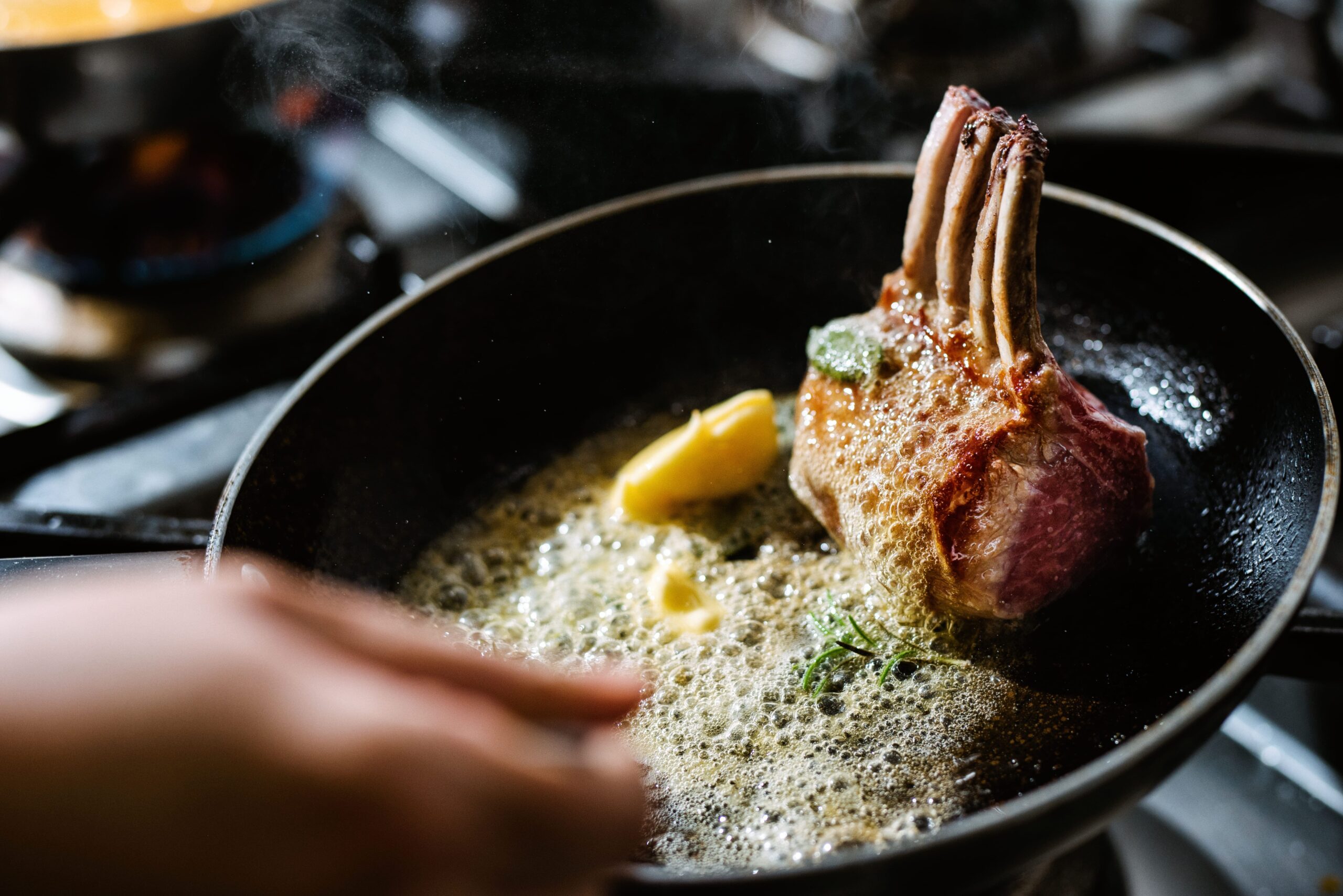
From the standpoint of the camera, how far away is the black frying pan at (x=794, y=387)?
676 mm

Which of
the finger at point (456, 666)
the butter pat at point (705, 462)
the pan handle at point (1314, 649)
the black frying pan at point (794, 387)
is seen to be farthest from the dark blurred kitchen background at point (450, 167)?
the finger at point (456, 666)

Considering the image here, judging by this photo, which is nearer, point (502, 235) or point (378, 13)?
point (378, 13)

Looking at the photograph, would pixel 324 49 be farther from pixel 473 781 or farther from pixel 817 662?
pixel 473 781

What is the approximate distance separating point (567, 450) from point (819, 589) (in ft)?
1.41

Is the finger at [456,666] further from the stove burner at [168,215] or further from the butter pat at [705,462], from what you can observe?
the stove burner at [168,215]

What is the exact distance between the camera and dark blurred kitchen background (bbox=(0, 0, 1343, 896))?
4.33 ft

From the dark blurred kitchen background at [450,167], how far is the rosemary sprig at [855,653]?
0.53 m

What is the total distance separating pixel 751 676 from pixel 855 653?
0.10m

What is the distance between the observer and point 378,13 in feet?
5.15

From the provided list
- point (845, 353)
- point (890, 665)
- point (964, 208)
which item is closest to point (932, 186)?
point (964, 208)

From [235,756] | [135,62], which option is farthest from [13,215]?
[235,756]

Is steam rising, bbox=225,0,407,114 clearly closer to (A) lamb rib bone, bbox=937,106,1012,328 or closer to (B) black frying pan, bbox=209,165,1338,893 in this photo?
(B) black frying pan, bbox=209,165,1338,893

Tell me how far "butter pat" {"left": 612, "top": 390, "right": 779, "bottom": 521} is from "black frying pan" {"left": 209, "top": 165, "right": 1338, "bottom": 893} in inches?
7.8

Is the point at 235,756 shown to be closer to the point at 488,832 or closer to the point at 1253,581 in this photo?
the point at 488,832
